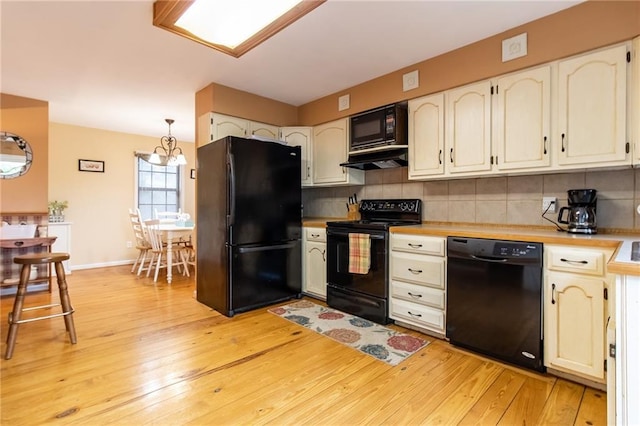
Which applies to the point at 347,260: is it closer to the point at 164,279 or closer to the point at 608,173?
the point at 608,173

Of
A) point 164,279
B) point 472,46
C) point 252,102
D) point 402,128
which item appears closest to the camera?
point 472,46

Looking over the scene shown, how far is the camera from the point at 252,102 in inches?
146

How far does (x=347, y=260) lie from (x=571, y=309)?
5.57 feet

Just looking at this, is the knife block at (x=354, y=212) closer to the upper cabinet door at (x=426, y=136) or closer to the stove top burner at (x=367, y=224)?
the stove top burner at (x=367, y=224)

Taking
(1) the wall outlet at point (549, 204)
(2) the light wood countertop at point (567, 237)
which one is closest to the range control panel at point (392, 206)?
(2) the light wood countertop at point (567, 237)

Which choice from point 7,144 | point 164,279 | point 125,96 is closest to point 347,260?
point 164,279

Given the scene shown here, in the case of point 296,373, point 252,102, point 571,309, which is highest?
point 252,102

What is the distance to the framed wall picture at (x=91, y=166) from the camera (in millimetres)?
5281

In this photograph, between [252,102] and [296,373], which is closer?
[296,373]

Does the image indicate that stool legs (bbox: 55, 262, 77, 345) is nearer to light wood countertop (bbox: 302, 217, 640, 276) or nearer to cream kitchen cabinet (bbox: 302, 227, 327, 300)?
cream kitchen cabinet (bbox: 302, 227, 327, 300)

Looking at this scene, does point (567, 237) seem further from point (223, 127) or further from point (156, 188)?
point (156, 188)

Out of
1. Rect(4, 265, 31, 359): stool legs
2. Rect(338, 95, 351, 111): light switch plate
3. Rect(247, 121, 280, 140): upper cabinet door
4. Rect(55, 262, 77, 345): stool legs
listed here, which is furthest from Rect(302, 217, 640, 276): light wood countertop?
Rect(4, 265, 31, 359): stool legs

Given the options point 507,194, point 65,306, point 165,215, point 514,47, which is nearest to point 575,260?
point 507,194

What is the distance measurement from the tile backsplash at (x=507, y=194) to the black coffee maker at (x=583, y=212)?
159 mm
